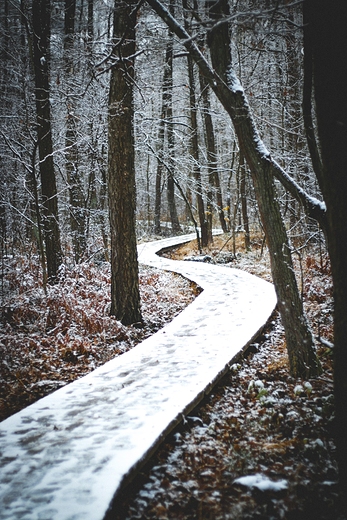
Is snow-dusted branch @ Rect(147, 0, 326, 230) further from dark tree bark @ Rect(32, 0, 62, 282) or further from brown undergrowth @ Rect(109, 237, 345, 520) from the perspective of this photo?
dark tree bark @ Rect(32, 0, 62, 282)

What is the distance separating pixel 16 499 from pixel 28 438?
883 millimetres

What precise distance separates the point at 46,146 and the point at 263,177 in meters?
7.17

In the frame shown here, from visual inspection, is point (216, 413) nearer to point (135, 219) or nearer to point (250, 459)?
point (250, 459)

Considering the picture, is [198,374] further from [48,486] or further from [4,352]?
[4,352]

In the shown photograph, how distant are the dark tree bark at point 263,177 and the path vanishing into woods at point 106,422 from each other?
1.21 m

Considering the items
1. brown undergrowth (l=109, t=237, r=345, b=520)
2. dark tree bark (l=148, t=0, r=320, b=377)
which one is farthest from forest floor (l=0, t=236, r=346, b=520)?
dark tree bark (l=148, t=0, r=320, b=377)

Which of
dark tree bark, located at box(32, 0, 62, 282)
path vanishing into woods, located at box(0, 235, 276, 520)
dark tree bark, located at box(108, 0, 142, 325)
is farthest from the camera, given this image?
dark tree bark, located at box(32, 0, 62, 282)

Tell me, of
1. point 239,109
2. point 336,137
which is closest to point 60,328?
point 239,109

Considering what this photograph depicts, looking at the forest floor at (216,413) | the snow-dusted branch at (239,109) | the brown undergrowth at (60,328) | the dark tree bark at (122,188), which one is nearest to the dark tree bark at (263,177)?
the snow-dusted branch at (239,109)

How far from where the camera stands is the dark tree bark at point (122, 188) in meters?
7.08

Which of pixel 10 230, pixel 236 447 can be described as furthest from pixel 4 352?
pixel 10 230

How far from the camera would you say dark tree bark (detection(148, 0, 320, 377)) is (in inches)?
174

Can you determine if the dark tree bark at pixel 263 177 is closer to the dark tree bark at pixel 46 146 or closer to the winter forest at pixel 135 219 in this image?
the winter forest at pixel 135 219

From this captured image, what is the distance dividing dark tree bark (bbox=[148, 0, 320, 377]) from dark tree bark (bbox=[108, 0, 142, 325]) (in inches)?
94.4
